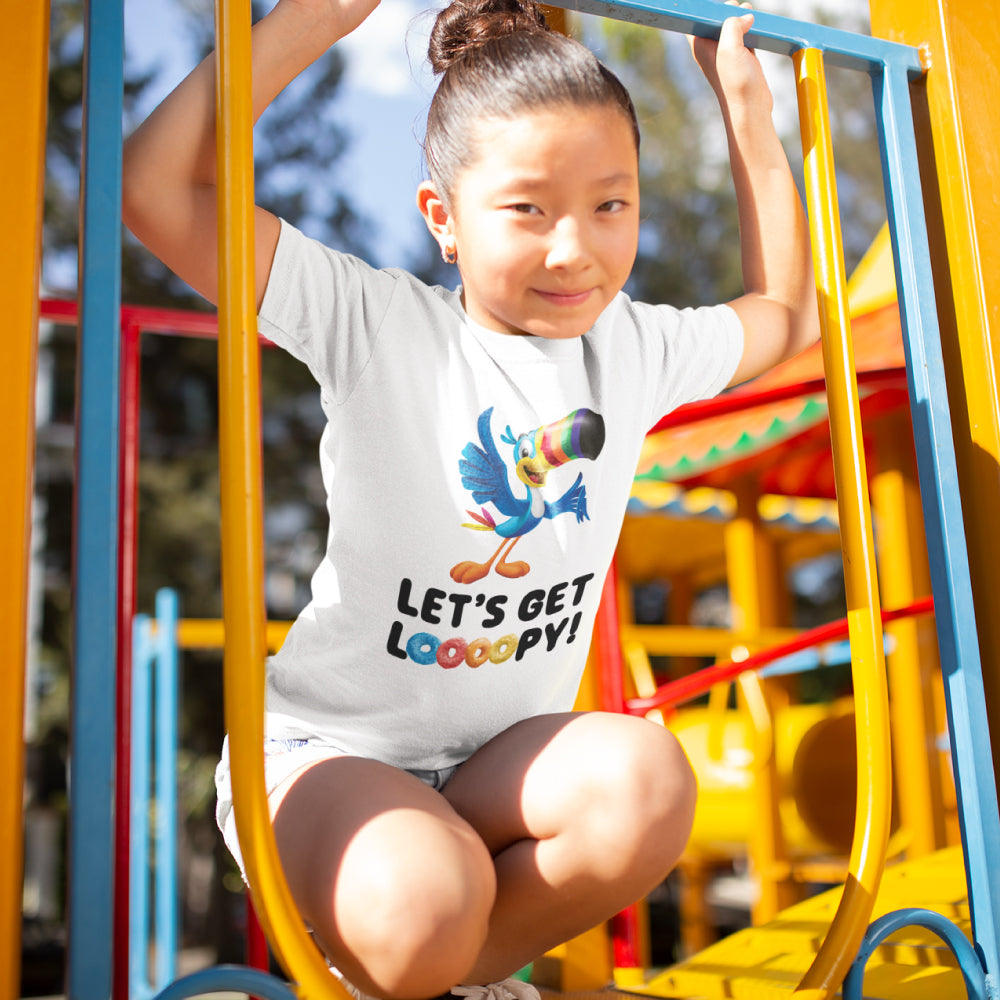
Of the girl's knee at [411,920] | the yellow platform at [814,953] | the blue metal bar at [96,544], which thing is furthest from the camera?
the yellow platform at [814,953]

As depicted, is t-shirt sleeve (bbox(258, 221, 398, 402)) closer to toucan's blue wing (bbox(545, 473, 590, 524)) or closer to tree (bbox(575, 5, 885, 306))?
toucan's blue wing (bbox(545, 473, 590, 524))

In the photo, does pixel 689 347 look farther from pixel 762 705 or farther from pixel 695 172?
pixel 695 172

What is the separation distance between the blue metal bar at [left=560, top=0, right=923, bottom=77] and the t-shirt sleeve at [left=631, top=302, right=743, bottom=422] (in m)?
0.29

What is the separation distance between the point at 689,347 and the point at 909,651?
7.10 ft

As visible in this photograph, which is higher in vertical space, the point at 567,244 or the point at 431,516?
the point at 567,244

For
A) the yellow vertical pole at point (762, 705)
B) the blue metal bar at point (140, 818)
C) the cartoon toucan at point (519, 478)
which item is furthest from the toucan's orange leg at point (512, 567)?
the yellow vertical pole at point (762, 705)

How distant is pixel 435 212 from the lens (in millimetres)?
1169

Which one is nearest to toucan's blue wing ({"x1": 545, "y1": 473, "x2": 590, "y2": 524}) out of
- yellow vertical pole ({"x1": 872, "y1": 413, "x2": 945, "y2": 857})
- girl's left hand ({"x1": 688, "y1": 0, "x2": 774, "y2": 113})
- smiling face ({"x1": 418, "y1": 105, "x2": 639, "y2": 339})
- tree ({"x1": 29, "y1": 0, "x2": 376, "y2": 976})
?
smiling face ({"x1": 418, "y1": 105, "x2": 639, "y2": 339})

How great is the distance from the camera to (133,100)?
8742 millimetres

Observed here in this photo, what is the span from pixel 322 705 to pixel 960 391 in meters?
0.78

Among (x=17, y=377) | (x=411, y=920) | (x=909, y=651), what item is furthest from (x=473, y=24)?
(x=909, y=651)

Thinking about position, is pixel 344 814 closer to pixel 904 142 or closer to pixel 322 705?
pixel 322 705

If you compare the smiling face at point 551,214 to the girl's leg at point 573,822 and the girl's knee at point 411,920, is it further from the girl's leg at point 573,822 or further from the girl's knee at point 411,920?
the girl's knee at point 411,920

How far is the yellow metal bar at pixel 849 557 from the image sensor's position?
98 centimetres
